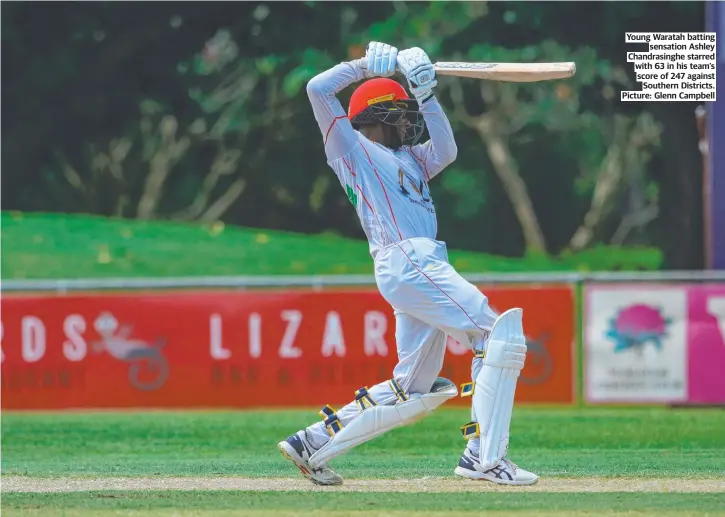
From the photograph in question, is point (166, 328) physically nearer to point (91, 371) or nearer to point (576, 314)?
point (91, 371)

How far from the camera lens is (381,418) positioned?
7871mm

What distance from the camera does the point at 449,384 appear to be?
26.1 feet

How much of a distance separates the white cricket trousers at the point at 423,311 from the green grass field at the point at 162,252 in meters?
12.4

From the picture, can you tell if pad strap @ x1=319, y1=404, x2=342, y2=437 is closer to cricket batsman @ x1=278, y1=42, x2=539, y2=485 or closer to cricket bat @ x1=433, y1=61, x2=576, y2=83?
cricket batsman @ x1=278, y1=42, x2=539, y2=485

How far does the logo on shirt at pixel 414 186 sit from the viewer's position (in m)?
7.86

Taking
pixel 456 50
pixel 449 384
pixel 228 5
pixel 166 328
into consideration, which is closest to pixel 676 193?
pixel 456 50

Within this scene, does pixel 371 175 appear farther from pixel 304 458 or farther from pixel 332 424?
pixel 304 458

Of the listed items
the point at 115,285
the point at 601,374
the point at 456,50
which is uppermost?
the point at 456,50

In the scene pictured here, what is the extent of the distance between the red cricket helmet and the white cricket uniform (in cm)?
10

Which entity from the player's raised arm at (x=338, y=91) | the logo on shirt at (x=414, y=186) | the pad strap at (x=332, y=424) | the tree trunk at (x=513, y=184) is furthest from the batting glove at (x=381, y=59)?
the tree trunk at (x=513, y=184)

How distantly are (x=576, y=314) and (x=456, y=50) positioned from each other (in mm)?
8482

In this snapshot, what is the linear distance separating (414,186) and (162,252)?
13656 mm

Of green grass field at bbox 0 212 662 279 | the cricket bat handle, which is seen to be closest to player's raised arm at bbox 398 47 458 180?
the cricket bat handle

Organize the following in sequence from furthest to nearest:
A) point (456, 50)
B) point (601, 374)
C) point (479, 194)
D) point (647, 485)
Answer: point (479, 194), point (456, 50), point (601, 374), point (647, 485)
